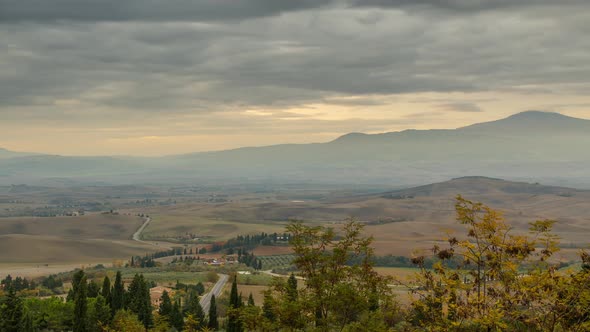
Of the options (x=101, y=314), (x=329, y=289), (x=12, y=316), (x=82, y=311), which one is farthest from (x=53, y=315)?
(x=329, y=289)

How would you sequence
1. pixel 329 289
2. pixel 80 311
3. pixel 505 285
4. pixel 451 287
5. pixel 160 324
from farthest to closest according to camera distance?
pixel 80 311, pixel 160 324, pixel 329 289, pixel 451 287, pixel 505 285

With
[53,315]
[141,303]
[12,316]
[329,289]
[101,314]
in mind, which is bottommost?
[53,315]

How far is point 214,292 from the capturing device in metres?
131

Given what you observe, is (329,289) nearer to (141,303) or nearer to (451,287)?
(451,287)

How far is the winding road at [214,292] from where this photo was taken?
11269 centimetres

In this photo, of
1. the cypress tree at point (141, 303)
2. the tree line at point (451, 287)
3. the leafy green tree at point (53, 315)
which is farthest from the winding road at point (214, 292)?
the tree line at point (451, 287)

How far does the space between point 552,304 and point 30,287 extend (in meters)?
139

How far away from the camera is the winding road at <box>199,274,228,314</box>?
370 feet

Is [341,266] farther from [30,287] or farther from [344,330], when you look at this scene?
[30,287]

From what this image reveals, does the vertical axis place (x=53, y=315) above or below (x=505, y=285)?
below

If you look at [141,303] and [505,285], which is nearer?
[505,285]

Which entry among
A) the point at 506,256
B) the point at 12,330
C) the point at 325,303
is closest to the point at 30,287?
the point at 12,330

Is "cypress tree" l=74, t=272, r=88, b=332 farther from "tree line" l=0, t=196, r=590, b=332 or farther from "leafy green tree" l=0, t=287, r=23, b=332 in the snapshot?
A: "tree line" l=0, t=196, r=590, b=332

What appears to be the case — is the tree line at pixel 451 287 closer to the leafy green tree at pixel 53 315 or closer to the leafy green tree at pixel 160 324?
the leafy green tree at pixel 160 324
